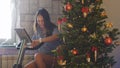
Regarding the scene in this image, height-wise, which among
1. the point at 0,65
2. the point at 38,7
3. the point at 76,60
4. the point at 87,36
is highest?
the point at 38,7

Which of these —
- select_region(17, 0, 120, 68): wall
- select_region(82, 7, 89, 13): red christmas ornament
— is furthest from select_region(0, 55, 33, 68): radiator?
select_region(82, 7, 89, 13): red christmas ornament

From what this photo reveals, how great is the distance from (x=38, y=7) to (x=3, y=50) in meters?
0.84

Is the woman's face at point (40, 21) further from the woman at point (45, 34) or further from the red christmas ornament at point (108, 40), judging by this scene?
the red christmas ornament at point (108, 40)

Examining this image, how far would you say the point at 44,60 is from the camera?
3.64 metres

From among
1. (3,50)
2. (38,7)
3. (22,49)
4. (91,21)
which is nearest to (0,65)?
(3,50)

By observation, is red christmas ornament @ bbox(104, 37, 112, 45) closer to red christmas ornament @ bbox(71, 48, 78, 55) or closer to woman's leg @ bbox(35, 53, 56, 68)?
red christmas ornament @ bbox(71, 48, 78, 55)

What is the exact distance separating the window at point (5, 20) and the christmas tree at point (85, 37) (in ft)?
4.29

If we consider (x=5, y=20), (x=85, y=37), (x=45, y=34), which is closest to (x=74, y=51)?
(x=85, y=37)

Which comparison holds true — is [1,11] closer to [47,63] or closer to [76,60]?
[47,63]

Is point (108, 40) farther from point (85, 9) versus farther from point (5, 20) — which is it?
point (5, 20)

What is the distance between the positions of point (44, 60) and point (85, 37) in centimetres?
68

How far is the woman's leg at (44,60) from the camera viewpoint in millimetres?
3592

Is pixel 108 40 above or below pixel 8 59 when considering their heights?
above

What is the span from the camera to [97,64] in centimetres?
333
